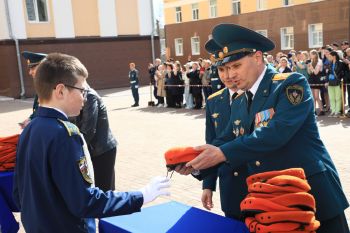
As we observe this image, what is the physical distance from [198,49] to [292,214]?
34.6 metres

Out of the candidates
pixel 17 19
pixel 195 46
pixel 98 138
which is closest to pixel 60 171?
pixel 98 138

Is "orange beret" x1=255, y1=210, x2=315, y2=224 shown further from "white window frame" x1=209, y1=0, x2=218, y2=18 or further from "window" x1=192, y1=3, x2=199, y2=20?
"window" x1=192, y1=3, x2=199, y2=20

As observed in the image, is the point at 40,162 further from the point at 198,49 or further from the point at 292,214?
the point at 198,49

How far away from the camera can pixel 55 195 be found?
6.70ft

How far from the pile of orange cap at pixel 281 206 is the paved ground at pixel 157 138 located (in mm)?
3329

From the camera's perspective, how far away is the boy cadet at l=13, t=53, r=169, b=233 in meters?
1.97

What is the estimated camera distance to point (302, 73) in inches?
501

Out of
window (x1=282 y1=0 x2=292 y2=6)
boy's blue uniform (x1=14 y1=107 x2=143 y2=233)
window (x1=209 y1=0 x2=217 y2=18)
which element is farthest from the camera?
window (x1=209 y1=0 x2=217 y2=18)

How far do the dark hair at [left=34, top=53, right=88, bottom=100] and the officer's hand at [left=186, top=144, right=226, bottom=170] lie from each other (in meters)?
0.74

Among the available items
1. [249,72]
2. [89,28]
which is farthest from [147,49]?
[249,72]

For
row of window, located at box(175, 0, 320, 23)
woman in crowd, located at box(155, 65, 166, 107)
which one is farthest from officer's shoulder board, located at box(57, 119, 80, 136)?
row of window, located at box(175, 0, 320, 23)

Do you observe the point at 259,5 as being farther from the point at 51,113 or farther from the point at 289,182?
the point at 289,182

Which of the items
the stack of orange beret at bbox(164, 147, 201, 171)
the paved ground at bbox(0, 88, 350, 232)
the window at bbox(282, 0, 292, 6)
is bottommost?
the paved ground at bbox(0, 88, 350, 232)

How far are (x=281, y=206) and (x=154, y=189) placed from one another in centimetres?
70
